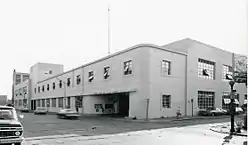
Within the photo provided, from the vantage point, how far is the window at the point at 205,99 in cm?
4118

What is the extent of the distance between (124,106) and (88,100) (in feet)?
21.3

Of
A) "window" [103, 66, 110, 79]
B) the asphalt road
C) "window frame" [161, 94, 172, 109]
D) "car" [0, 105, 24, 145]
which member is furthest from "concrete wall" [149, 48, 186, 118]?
"car" [0, 105, 24, 145]

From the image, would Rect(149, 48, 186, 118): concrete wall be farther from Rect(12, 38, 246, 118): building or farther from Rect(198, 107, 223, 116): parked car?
Rect(198, 107, 223, 116): parked car

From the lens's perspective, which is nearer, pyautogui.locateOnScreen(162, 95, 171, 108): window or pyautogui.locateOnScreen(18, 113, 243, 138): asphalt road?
pyautogui.locateOnScreen(18, 113, 243, 138): asphalt road

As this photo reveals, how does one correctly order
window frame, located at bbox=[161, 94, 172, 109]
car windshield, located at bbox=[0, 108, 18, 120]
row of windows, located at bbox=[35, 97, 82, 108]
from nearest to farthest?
car windshield, located at bbox=[0, 108, 18, 120] → window frame, located at bbox=[161, 94, 172, 109] → row of windows, located at bbox=[35, 97, 82, 108]

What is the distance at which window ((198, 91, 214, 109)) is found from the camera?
41.2m

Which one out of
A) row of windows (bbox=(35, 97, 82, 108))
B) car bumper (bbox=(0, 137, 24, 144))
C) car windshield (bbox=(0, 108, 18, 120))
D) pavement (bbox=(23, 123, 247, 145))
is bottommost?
row of windows (bbox=(35, 97, 82, 108))

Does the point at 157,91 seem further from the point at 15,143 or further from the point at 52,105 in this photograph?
the point at 52,105

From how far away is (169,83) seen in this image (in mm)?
36438

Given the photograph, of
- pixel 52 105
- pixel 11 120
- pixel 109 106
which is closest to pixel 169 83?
pixel 109 106

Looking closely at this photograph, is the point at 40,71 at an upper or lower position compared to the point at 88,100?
upper

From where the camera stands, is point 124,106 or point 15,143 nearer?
point 15,143

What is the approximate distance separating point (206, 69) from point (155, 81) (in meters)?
12.3

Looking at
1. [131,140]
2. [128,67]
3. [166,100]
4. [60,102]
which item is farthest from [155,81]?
[60,102]
